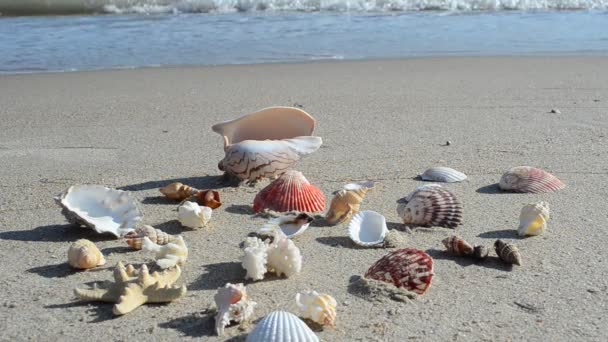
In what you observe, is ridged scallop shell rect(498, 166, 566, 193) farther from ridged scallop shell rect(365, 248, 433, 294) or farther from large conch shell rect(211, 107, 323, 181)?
ridged scallop shell rect(365, 248, 433, 294)

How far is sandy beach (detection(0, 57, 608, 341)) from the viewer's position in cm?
231

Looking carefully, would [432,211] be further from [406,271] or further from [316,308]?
[316,308]

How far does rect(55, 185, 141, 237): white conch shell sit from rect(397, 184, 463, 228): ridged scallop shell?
44.1 inches

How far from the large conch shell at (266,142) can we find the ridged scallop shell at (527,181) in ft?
3.07

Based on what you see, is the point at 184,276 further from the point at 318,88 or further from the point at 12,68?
the point at 12,68

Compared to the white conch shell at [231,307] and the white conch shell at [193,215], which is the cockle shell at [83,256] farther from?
the white conch shell at [231,307]

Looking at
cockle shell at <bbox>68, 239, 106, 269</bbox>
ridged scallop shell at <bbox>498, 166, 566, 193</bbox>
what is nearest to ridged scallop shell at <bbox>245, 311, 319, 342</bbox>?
cockle shell at <bbox>68, 239, 106, 269</bbox>

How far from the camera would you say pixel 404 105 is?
5520 mm

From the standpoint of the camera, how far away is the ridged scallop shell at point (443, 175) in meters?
3.72

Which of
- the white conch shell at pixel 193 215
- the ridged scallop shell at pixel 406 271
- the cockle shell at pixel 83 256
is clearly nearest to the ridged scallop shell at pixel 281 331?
the ridged scallop shell at pixel 406 271

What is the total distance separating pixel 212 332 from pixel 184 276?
0.47 m

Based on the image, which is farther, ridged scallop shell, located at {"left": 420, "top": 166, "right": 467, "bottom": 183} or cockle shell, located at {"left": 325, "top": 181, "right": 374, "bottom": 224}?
ridged scallop shell, located at {"left": 420, "top": 166, "right": 467, "bottom": 183}

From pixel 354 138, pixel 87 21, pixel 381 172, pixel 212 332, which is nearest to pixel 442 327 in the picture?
pixel 212 332

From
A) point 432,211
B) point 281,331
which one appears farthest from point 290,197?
point 281,331
